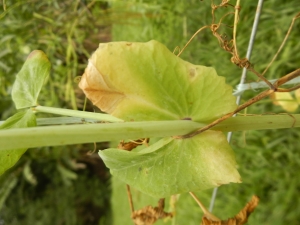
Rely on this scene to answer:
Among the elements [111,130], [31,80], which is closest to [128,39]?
[31,80]

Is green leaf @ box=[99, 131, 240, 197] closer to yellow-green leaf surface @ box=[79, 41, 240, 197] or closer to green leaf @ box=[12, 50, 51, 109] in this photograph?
yellow-green leaf surface @ box=[79, 41, 240, 197]

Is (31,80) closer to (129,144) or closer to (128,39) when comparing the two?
(129,144)

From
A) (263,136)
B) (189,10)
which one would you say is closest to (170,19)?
(189,10)

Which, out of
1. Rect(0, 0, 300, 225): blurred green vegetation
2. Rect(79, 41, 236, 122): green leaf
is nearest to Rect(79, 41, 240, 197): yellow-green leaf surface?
Rect(79, 41, 236, 122): green leaf

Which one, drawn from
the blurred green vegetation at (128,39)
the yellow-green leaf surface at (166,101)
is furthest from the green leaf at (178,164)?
the blurred green vegetation at (128,39)

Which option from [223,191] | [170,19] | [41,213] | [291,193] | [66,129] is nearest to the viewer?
[66,129]

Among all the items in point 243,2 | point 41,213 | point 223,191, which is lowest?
point 41,213

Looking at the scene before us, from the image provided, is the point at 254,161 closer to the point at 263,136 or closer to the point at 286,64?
the point at 263,136
